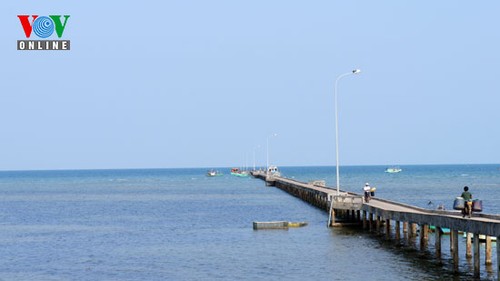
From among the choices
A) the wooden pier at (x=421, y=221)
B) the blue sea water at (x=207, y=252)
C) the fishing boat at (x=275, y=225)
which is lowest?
the blue sea water at (x=207, y=252)

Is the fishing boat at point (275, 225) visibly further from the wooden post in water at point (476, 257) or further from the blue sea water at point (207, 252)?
the wooden post in water at point (476, 257)

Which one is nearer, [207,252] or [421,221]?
[421,221]

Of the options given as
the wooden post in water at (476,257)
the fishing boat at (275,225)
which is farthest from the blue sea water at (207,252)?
the wooden post in water at (476,257)

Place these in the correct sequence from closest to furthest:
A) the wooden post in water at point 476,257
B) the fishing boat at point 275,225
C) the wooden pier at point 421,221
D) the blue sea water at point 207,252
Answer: the wooden pier at point 421,221
the wooden post in water at point 476,257
the blue sea water at point 207,252
the fishing boat at point 275,225

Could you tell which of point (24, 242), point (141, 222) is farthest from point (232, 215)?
point (24, 242)

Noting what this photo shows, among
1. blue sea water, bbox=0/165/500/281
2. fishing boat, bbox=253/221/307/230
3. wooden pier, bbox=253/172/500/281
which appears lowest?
blue sea water, bbox=0/165/500/281

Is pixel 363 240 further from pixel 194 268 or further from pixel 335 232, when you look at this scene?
pixel 194 268

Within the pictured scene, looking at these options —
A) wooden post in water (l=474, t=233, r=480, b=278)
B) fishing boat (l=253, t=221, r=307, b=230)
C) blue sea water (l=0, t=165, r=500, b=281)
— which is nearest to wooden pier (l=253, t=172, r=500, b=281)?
wooden post in water (l=474, t=233, r=480, b=278)

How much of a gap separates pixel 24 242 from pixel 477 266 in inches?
1245

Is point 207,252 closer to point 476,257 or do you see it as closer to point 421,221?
point 421,221

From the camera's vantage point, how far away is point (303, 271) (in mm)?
39719

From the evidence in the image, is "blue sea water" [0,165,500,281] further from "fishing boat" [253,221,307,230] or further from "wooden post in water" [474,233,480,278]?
"wooden post in water" [474,233,480,278]

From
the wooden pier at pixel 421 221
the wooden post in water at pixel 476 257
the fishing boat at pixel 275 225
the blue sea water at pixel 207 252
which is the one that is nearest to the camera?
the wooden pier at pixel 421 221

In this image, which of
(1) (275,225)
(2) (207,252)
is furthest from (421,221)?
(1) (275,225)
